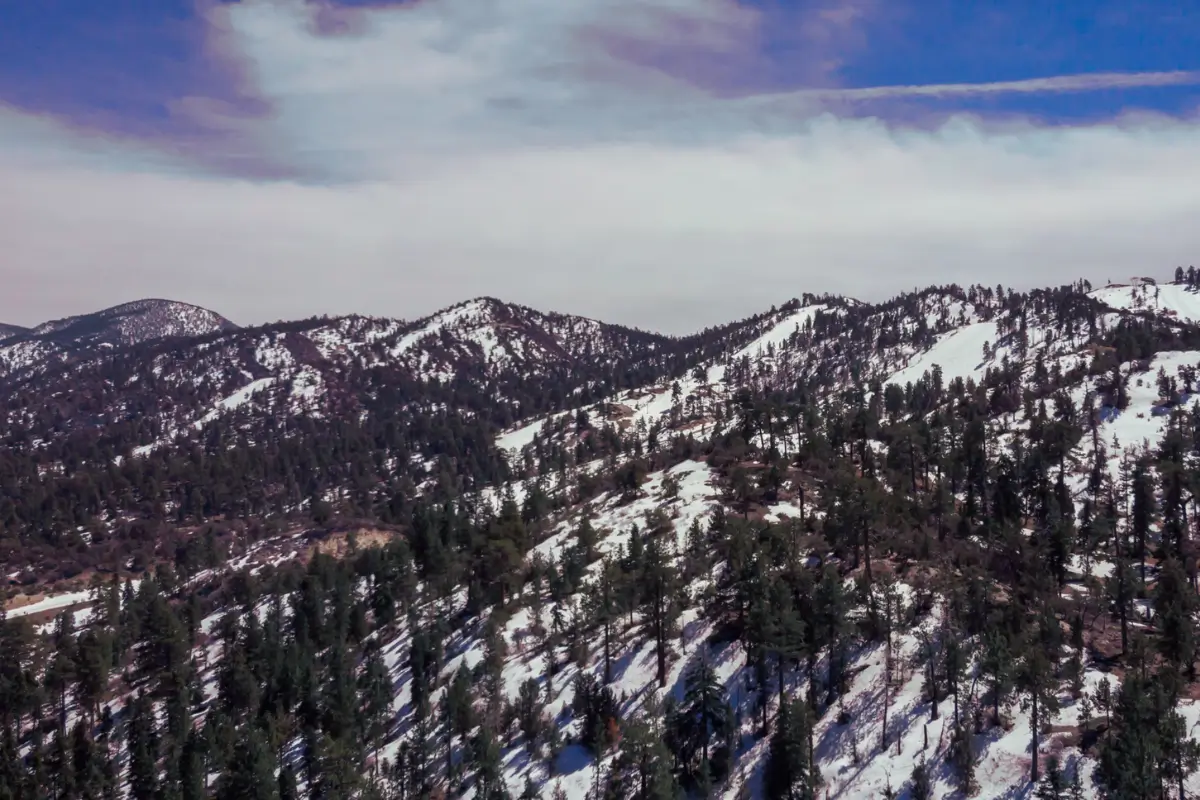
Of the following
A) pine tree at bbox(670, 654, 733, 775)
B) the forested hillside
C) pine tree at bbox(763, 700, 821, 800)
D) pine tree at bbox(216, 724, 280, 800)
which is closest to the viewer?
pine tree at bbox(763, 700, 821, 800)

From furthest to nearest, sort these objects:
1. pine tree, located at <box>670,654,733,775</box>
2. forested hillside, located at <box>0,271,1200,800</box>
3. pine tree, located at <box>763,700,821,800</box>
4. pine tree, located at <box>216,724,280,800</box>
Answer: pine tree, located at <box>216,724,280,800</box>, pine tree, located at <box>670,654,733,775</box>, forested hillside, located at <box>0,271,1200,800</box>, pine tree, located at <box>763,700,821,800</box>

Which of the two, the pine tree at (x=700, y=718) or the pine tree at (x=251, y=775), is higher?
the pine tree at (x=700, y=718)

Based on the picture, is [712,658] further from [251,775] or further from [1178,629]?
[251,775]

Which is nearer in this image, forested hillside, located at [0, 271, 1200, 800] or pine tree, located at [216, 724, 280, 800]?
forested hillside, located at [0, 271, 1200, 800]

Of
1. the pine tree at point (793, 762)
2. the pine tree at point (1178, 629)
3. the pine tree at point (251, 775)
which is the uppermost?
the pine tree at point (1178, 629)

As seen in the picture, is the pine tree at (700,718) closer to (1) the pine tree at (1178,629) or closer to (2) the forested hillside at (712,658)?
(2) the forested hillside at (712,658)

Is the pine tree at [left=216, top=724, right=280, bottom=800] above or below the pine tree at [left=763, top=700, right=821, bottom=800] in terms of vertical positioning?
below

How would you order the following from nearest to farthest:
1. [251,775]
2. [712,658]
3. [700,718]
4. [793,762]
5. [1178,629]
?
[793,762]
[1178,629]
[700,718]
[251,775]
[712,658]

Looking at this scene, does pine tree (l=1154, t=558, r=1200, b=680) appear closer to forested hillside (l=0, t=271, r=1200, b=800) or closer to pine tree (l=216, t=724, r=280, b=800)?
forested hillside (l=0, t=271, r=1200, b=800)

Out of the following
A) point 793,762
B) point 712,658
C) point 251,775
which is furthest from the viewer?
point 712,658

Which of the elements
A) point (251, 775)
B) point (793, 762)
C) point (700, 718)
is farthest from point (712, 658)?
point (251, 775)

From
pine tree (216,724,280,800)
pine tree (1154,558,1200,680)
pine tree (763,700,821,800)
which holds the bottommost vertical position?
pine tree (216,724,280,800)

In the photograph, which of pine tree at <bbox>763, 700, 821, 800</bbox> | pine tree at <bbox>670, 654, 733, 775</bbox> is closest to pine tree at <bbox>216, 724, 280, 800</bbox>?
pine tree at <bbox>670, 654, 733, 775</bbox>

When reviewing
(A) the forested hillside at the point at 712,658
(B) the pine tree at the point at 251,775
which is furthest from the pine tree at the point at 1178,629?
(B) the pine tree at the point at 251,775
